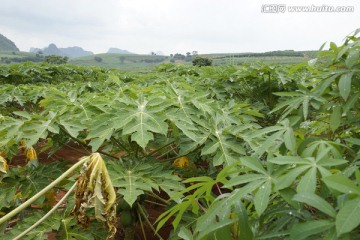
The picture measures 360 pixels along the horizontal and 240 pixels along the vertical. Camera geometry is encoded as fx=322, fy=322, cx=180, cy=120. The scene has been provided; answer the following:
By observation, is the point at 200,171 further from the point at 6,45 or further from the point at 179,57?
the point at 6,45

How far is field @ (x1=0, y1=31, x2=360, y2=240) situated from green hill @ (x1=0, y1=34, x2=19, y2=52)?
160m

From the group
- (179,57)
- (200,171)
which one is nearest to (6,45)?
(179,57)

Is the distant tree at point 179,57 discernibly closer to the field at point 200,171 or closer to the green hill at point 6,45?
the green hill at point 6,45

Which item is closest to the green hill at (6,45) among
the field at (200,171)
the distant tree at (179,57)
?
the distant tree at (179,57)

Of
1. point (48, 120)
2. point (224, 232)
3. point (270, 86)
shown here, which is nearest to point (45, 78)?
point (270, 86)

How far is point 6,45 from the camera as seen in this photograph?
147 metres

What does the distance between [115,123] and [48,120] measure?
1.70 ft

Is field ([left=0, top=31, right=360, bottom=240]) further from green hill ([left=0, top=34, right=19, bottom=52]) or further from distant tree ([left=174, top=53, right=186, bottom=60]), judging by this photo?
green hill ([left=0, top=34, right=19, bottom=52])

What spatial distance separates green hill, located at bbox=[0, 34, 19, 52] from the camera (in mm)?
143188

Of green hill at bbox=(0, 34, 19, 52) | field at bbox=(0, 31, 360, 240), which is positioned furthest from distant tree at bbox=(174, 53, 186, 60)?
field at bbox=(0, 31, 360, 240)

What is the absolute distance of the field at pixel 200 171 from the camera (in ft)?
3.30

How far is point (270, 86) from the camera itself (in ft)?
14.2

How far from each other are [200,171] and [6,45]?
168 m

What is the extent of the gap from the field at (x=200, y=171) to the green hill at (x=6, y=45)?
160124 mm
